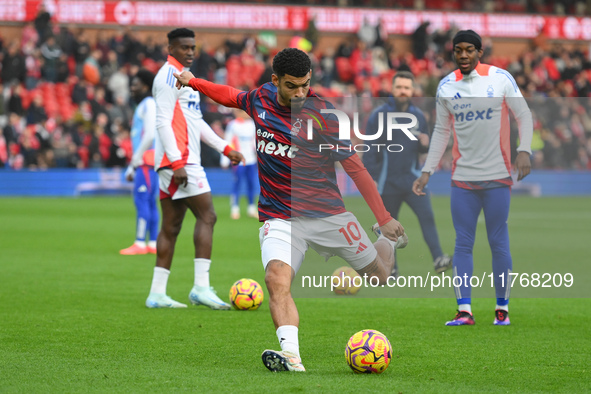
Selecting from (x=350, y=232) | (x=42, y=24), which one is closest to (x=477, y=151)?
(x=350, y=232)

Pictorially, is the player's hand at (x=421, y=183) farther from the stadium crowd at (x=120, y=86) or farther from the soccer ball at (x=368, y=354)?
the stadium crowd at (x=120, y=86)

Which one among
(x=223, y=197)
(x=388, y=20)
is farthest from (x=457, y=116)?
(x=388, y=20)

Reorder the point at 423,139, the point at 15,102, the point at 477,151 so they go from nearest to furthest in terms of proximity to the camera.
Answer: the point at 477,151
the point at 423,139
the point at 15,102

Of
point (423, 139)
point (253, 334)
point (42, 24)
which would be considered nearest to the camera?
point (253, 334)

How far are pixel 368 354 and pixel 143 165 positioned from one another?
7.47m

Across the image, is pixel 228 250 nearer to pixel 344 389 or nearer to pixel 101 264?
pixel 101 264

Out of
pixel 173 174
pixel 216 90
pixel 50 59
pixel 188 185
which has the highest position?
pixel 50 59

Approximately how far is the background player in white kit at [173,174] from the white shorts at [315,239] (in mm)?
2396

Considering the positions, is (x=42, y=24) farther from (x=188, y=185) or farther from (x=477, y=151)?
(x=477, y=151)

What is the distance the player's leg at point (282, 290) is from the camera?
5.24 metres

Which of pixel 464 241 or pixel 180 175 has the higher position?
pixel 180 175

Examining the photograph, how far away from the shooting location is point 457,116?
283 inches

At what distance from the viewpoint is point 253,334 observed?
6.68 meters

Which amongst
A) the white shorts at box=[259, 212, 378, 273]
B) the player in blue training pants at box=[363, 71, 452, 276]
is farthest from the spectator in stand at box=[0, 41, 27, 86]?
the white shorts at box=[259, 212, 378, 273]
